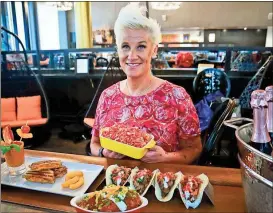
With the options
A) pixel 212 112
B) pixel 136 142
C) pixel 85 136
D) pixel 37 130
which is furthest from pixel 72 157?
pixel 85 136

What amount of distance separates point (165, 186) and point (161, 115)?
0.60 m

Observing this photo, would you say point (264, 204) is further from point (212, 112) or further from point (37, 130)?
point (37, 130)

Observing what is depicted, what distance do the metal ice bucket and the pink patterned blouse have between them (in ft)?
2.43

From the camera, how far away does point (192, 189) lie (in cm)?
82

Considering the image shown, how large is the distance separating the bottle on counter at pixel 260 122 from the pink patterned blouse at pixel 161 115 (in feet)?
2.05

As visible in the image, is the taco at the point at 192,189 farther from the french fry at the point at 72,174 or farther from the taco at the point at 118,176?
the french fry at the point at 72,174

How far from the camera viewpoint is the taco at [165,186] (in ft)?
2.75

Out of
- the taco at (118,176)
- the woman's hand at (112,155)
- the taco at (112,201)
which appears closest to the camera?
the taco at (112,201)

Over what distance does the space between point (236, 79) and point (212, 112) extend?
7.18 ft

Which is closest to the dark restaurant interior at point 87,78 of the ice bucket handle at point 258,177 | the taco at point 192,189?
the taco at point 192,189

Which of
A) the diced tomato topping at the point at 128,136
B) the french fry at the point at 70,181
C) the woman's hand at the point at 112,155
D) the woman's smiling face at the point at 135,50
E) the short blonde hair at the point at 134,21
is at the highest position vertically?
the short blonde hair at the point at 134,21

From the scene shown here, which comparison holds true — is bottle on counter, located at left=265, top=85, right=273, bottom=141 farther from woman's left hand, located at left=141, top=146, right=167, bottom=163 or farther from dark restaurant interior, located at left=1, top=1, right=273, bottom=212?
woman's left hand, located at left=141, top=146, right=167, bottom=163

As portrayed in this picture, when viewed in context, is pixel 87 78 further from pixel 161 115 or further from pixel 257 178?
pixel 257 178

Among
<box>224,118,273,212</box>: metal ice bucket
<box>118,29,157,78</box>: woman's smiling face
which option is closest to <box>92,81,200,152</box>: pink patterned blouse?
<box>118,29,157,78</box>: woman's smiling face
